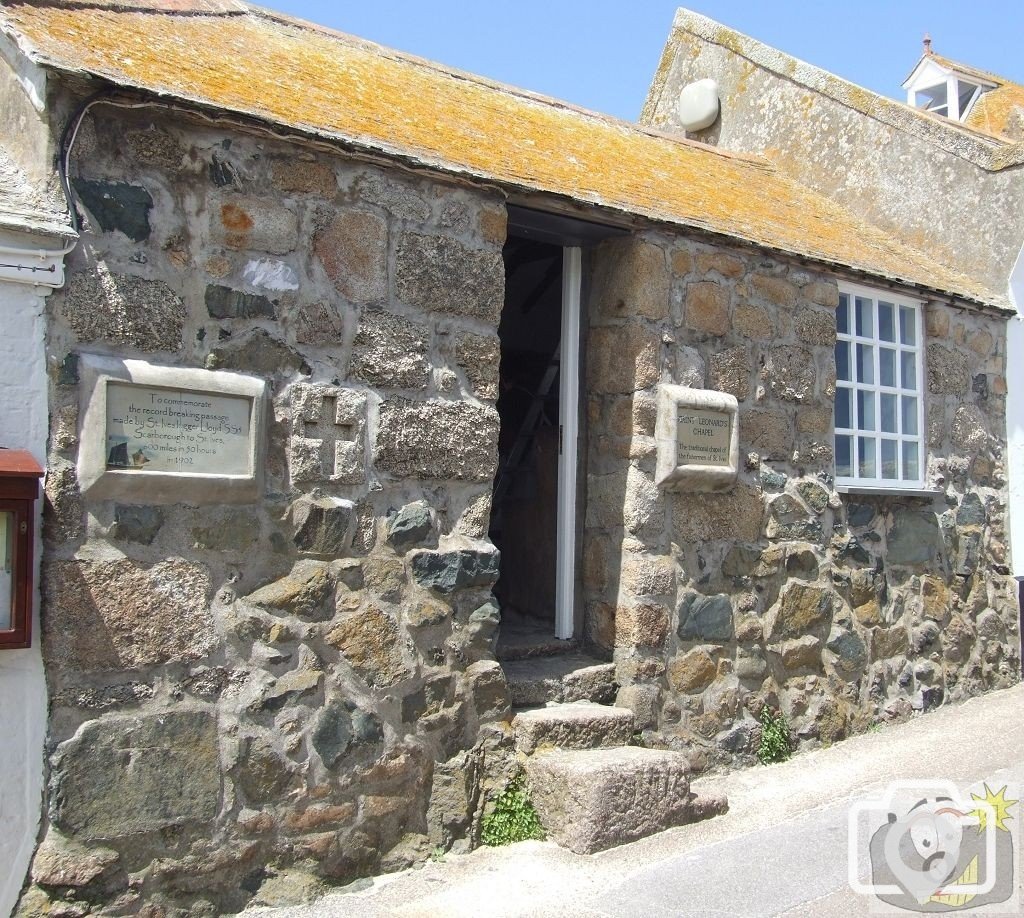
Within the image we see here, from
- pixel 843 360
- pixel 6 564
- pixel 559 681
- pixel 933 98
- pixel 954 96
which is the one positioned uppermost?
pixel 933 98

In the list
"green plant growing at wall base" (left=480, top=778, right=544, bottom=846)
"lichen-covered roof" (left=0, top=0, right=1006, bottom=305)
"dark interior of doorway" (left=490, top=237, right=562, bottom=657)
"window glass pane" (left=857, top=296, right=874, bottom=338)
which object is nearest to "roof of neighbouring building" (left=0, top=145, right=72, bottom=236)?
"lichen-covered roof" (left=0, top=0, right=1006, bottom=305)

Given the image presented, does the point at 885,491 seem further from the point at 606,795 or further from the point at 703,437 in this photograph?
the point at 606,795

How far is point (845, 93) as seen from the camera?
853 centimetres

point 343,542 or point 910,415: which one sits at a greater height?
point 910,415

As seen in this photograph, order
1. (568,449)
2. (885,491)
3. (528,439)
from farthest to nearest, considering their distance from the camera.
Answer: (528,439)
(885,491)
(568,449)

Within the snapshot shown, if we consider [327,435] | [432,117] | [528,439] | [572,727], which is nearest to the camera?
[327,435]

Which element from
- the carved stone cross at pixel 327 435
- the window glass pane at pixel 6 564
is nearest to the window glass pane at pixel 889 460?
the carved stone cross at pixel 327 435

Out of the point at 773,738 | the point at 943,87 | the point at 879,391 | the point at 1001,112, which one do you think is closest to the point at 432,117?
the point at 879,391

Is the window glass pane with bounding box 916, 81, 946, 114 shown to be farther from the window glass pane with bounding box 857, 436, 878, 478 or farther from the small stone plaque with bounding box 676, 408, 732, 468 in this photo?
the small stone plaque with bounding box 676, 408, 732, 468

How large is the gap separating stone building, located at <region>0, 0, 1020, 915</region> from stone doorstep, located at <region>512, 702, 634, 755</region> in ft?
0.06

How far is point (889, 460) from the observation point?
671cm

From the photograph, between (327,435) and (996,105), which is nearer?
(327,435)

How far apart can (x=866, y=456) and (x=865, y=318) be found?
866 millimetres

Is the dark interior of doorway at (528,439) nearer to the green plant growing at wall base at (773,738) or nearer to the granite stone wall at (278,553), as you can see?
the green plant growing at wall base at (773,738)
